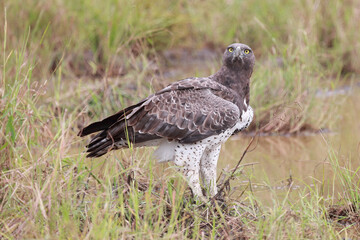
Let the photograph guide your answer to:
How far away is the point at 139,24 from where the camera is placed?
9.36 metres

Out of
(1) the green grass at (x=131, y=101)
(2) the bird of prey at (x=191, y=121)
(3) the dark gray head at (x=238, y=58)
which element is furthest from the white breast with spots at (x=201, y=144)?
(3) the dark gray head at (x=238, y=58)

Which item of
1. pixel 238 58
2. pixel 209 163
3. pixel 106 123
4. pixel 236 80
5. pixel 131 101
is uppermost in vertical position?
pixel 238 58

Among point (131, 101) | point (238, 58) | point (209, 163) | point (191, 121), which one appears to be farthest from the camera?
point (131, 101)

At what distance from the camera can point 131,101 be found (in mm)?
7852

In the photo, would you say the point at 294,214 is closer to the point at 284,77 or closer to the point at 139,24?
the point at 284,77

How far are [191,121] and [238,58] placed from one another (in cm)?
65

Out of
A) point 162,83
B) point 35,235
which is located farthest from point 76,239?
point 162,83

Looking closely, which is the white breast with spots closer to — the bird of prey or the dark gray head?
the bird of prey

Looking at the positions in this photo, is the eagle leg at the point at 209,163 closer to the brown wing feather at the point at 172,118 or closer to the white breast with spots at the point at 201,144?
the white breast with spots at the point at 201,144

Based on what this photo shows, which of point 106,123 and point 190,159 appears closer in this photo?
point 190,159

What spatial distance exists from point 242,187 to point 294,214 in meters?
1.40

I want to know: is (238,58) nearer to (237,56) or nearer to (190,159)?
(237,56)

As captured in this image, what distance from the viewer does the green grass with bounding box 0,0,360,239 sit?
4125mm

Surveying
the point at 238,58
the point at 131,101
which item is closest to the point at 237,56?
the point at 238,58
